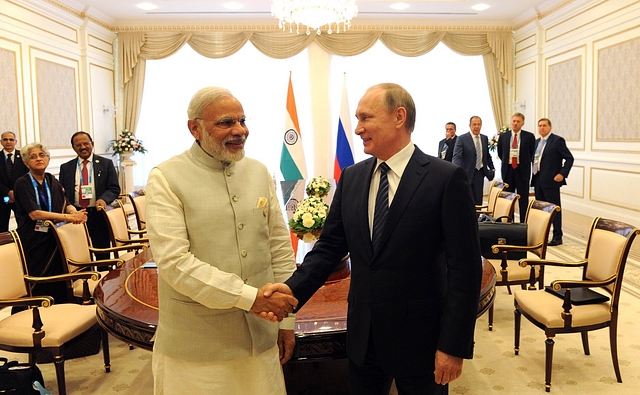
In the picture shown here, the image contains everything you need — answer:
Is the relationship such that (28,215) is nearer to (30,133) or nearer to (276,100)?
(30,133)

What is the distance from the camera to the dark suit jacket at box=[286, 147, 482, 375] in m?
1.49

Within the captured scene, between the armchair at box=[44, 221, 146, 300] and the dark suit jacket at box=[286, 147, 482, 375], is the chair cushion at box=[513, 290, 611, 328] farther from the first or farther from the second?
the armchair at box=[44, 221, 146, 300]

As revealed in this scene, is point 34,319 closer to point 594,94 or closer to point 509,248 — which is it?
point 509,248

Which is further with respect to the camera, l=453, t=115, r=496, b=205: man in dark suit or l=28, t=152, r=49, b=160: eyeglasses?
l=453, t=115, r=496, b=205: man in dark suit

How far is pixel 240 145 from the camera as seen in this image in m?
1.62

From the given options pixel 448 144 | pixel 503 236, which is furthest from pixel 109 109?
pixel 503 236

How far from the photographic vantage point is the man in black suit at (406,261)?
1.50 m

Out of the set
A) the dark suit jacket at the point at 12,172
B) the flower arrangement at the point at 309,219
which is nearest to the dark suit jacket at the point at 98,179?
the dark suit jacket at the point at 12,172

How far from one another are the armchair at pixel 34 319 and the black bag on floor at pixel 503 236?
2.52 meters

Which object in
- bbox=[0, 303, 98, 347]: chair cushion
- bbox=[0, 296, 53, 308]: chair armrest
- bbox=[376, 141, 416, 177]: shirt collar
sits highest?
bbox=[376, 141, 416, 177]: shirt collar

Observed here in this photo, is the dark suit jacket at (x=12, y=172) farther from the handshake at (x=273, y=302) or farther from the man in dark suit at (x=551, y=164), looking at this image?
the man in dark suit at (x=551, y=164)

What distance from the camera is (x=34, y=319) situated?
2.63 m

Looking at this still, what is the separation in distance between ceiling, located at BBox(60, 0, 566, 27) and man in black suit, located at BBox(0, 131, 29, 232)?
134 inches

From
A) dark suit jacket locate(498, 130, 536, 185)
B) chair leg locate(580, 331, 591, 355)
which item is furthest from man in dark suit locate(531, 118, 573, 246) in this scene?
chair leg locate(580, 331, 591, 355)
